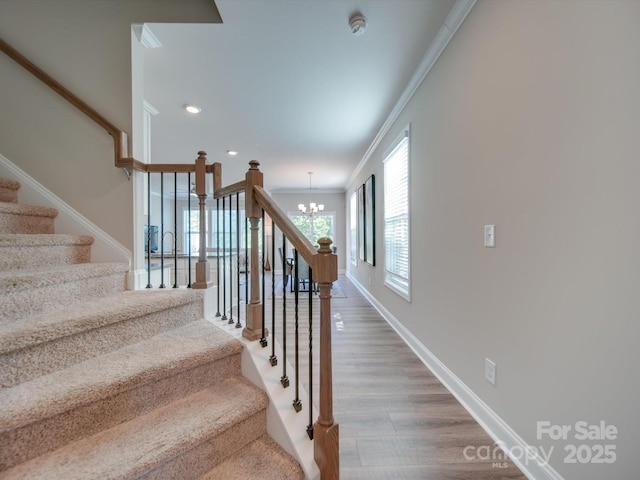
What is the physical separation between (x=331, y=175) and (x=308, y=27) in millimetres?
4446

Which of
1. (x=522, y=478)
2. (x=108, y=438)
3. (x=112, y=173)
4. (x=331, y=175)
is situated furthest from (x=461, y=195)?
(x=331, y=175)

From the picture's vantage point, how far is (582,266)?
1.03 metres

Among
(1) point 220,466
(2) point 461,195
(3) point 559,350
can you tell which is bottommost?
(1) point 220,466

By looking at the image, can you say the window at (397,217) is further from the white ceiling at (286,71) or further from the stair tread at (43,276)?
the stair tread at (43,276)

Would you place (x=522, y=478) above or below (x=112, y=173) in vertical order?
below

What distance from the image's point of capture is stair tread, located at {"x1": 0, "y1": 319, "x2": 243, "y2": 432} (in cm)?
82

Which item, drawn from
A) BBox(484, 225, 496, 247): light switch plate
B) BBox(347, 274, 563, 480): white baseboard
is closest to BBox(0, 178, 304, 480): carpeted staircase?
BBox(347, 274, 563, 480): white baseboard

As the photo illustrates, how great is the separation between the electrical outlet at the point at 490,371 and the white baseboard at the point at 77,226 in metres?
2.40

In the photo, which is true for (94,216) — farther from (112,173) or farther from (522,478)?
(522,478)

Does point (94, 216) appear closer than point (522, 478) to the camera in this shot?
No

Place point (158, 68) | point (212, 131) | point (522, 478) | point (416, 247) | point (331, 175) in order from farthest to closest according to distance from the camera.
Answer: point (331, 175), point (212, 131), point (416, 247), point (158, 68), point (522, 478)

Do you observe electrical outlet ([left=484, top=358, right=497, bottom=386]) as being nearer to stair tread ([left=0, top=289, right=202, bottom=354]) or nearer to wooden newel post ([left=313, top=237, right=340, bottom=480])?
wooden newel post ([left=313, top=237, right=340, bottom=480])

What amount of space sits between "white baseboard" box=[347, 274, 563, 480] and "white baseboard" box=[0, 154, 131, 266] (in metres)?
2.45

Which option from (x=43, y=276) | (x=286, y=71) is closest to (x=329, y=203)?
(x=286, y=71)
